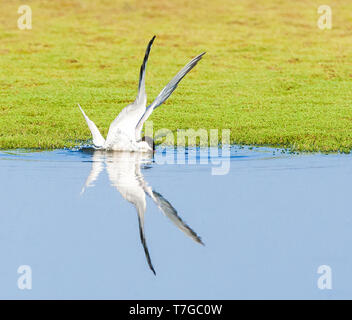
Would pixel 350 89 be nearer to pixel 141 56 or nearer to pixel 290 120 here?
pixel 290 120

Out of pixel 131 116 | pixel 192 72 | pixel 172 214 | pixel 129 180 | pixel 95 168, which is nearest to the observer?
pixel 172 214

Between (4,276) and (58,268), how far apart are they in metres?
0.57

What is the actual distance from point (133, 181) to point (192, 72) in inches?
888

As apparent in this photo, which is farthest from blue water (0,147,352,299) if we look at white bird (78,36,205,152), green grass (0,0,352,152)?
green grass (0,0,352,152)

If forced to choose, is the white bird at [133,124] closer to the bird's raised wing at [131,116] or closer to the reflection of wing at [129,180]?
the bird's raised wing at [131,116]

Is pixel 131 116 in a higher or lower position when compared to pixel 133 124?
higher

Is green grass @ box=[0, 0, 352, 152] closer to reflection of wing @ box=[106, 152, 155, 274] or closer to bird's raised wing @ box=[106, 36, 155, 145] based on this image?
bird's raised wing @ box=[106, 36, 155, 145]

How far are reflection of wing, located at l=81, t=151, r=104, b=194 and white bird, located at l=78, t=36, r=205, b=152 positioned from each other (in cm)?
41

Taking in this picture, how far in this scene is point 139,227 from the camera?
10.5 metres

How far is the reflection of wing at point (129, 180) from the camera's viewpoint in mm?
11291

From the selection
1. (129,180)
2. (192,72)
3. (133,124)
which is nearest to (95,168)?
(133,124)

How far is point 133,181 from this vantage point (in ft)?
45.6

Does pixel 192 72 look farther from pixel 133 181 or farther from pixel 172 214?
pixel 172 214

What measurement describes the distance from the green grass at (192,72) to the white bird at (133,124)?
186 cm
